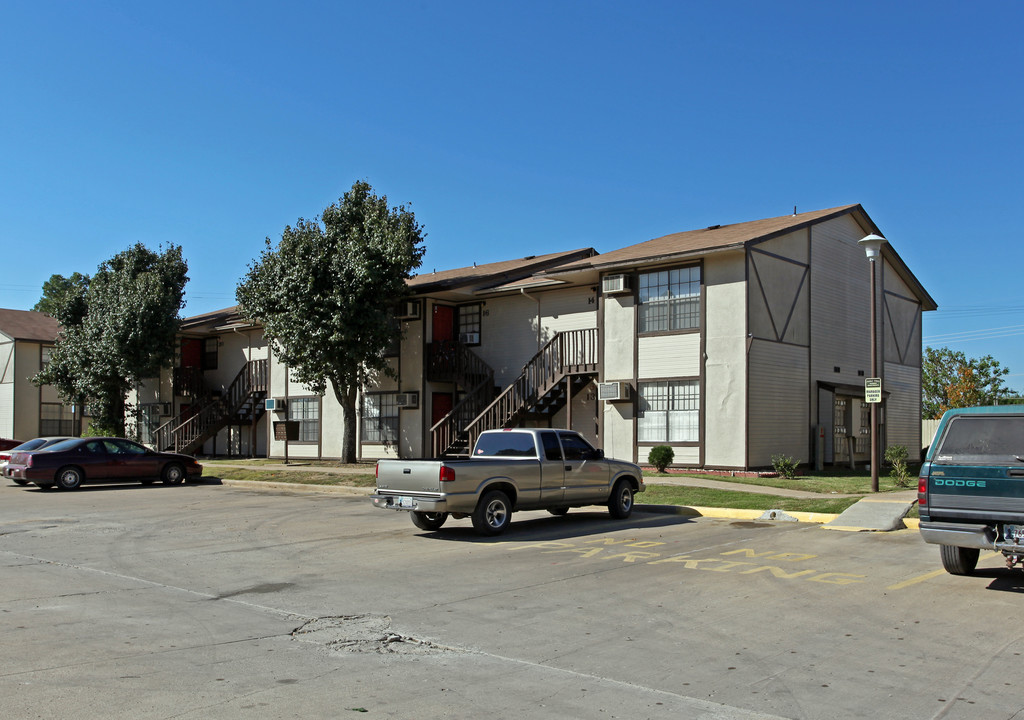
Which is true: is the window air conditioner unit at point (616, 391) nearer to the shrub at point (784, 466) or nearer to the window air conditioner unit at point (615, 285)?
the window air conditioner unit at point (615, 285)

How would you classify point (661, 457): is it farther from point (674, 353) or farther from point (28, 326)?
point (28, 326)

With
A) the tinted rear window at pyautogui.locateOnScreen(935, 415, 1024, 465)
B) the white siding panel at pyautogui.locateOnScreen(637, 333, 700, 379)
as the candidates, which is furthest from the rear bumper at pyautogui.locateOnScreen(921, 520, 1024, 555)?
the white siding panel at pyautogui.locateOnScreen(637, 333, 700, 379)

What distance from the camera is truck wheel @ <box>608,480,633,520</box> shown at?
16.1 m

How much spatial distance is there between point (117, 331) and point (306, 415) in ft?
31.3

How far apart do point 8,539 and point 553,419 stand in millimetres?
17385

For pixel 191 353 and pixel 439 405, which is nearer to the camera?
pixel 439 405

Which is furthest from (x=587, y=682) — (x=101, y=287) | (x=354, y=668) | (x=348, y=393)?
(x=101, y=287)

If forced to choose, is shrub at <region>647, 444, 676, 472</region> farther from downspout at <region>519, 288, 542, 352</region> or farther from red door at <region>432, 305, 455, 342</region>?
red door at <region>432, 305, 455, 342</region>

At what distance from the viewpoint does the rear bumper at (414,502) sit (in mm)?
13289

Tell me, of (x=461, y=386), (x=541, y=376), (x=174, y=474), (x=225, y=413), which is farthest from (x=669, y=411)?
(x=225, y=413)

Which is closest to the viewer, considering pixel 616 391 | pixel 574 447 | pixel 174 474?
pixel 574 447

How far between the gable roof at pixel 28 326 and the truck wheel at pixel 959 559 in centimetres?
4933

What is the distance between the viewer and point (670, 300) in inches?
989

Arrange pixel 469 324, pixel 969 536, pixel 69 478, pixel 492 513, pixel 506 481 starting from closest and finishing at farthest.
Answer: pixel 969 536, pixel 492 513, pixel 506 481, pixel 69 478, pixel 469 324
